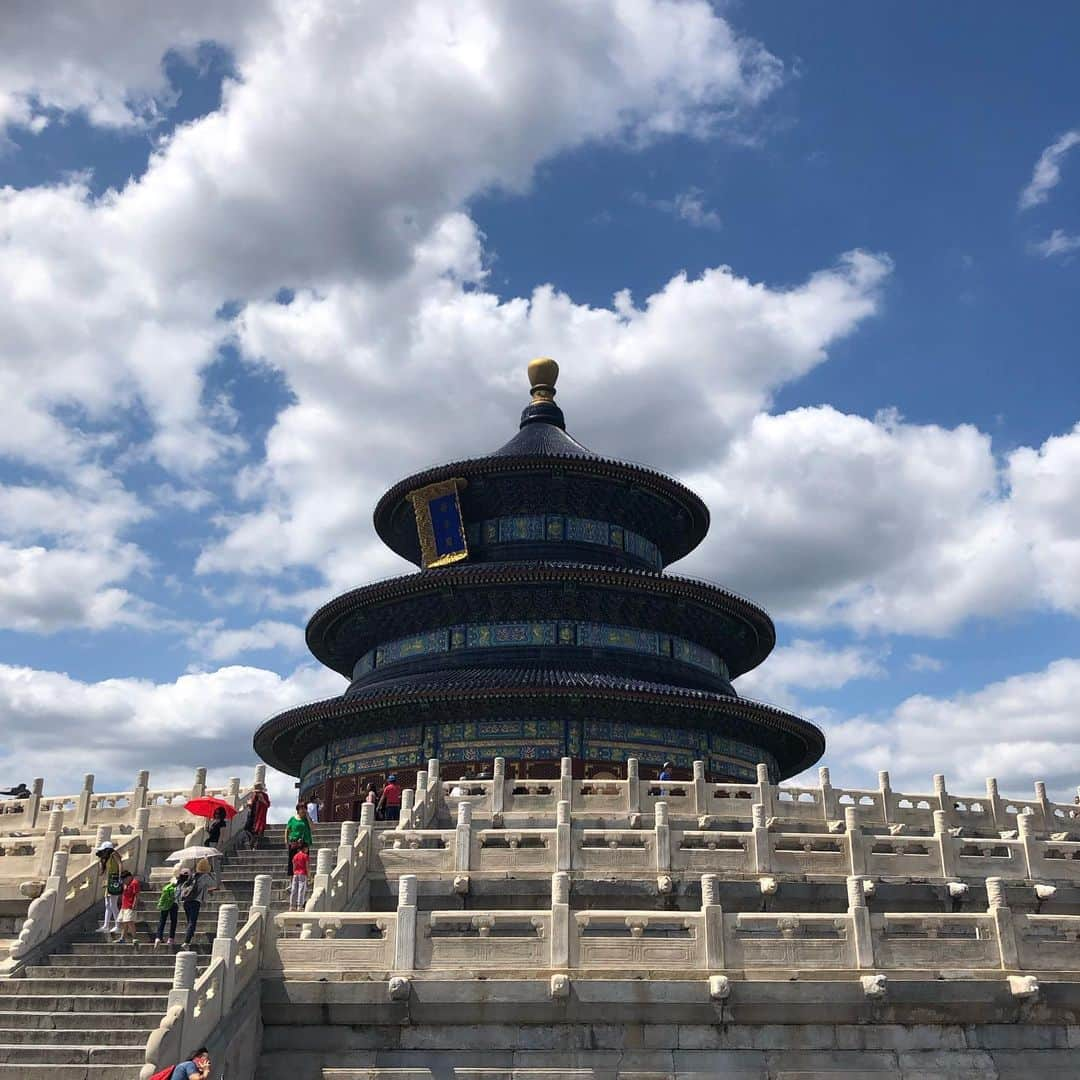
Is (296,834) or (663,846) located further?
(296,834)

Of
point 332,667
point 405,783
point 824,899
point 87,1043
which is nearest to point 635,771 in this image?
point 824,899

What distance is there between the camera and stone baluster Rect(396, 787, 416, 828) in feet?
72.7

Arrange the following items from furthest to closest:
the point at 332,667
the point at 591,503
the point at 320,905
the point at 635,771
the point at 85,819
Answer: the point at 332,667
the point at 591,503
the point at 85,819
the point at 635,771
the point at 320,905

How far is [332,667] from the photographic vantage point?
48500 mm

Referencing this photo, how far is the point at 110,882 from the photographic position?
61.6 feet

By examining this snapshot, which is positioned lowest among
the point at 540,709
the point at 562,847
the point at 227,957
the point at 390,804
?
the point at 227,957

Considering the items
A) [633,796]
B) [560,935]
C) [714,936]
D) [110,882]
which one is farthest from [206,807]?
[714,936]

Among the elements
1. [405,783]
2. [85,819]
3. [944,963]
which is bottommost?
[944,963]

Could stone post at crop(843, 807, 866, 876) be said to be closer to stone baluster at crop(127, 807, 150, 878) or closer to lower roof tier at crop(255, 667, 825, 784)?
stone baluster at crop(127, 807, 150, 878)

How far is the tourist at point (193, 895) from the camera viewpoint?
56.8 feet

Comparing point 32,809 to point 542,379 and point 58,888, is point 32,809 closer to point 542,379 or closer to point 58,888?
point 58,888

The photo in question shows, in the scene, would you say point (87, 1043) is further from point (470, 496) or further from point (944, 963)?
point (470, 496)

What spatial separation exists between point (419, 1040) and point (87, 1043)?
407 cm

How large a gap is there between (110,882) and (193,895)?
2.03 meters
